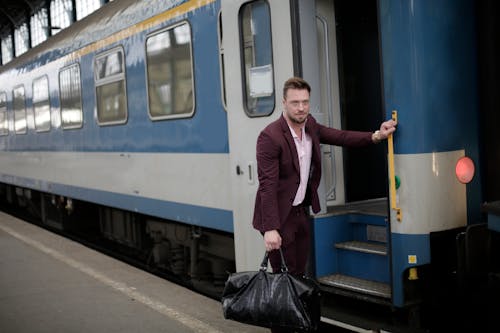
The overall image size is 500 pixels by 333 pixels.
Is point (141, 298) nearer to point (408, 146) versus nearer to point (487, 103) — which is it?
point (408, 146)

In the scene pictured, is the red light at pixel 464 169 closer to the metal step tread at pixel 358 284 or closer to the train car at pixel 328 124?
the train car at pixel 328 124

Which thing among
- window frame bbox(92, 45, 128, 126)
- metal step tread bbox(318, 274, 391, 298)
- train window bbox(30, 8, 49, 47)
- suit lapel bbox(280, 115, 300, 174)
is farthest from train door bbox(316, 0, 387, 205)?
train window bbox(30, 8, 49, 47)

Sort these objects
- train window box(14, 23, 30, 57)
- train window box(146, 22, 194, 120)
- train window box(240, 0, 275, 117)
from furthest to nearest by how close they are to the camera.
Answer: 1. train window box(14, 23, 30, 57)
2. train window box(146, 22, 194, 120)
3. train window box(240, 0, 275, 117)

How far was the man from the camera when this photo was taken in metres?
3.87

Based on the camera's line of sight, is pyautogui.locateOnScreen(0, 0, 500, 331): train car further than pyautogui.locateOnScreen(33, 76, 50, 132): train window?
No

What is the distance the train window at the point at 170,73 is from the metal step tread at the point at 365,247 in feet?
7.69

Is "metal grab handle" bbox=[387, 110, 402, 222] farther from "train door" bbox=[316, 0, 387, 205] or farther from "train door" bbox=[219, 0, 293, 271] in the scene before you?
"train door" bbox=[219, 0, 293, 271]

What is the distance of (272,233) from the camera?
152 inches

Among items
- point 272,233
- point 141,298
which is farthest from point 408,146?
point 141,298

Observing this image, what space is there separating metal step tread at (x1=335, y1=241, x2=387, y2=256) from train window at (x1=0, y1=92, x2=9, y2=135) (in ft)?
40.1

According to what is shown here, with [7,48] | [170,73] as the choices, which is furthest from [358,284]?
[7,48]

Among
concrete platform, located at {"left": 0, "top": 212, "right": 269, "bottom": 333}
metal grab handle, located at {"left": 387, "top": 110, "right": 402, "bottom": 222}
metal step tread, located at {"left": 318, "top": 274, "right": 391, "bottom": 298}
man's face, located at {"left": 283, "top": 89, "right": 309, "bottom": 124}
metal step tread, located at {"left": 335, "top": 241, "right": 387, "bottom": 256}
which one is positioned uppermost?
man's face, located at {"left": 283, "top": 89, "right": 309, "bottom": 124}

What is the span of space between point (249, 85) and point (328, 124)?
69 cm

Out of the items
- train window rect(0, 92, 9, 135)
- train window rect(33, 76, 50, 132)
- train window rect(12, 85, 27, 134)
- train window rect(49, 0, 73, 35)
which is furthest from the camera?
train window rect(49, 0, 73, 35)
